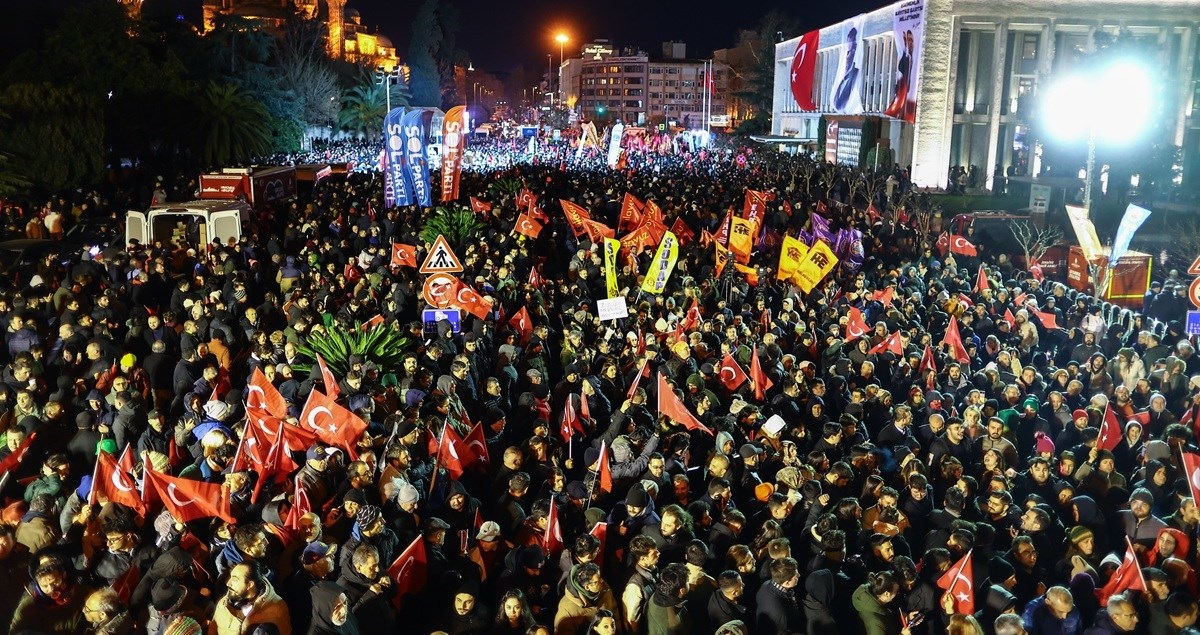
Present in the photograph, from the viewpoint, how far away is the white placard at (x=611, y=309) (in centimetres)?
1212

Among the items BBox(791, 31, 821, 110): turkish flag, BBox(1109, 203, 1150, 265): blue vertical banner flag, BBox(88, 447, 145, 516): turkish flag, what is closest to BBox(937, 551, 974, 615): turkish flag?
BBox(88, 447, 145, 516): turkish flag

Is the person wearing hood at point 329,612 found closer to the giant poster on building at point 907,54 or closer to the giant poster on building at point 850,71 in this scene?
the giant poster on building at point 907,54

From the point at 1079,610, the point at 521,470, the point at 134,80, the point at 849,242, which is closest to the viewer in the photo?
the point at 1079,610

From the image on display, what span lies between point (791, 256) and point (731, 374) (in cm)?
483

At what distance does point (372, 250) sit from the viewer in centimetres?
1588

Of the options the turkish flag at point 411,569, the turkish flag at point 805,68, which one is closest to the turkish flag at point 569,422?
the turkish flag at point 411,569

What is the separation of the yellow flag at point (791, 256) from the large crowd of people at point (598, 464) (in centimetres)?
48

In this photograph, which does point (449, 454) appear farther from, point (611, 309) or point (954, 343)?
point (954, 343)

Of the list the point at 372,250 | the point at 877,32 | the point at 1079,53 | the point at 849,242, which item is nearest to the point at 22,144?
the point at 372,250

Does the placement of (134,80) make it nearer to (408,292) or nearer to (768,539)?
(408,292)

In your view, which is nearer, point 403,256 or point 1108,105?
point 403,256

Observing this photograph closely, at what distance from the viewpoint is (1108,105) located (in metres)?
28.5

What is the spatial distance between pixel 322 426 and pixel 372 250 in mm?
8157

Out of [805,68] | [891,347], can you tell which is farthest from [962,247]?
[805,68]
